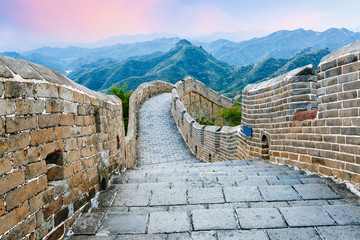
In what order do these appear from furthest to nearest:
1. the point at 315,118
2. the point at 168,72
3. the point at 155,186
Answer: the point at 168,72 → the point at 315,118 → the point at 155,186

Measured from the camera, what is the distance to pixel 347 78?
10.9ft

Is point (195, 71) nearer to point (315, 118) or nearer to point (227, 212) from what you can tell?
point (315, 118)

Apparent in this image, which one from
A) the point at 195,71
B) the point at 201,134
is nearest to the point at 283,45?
the point at 195,71

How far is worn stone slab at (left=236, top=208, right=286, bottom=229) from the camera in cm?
234

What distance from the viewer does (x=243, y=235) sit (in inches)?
86.4

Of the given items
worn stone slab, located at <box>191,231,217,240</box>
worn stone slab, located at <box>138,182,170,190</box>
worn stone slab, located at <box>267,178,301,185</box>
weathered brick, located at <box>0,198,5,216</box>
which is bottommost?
worn stone slab, located at <box>191,231,217,240</box>

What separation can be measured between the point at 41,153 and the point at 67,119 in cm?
57

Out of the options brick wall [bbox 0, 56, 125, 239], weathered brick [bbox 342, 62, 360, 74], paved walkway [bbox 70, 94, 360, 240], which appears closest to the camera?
brick wall [bbox 0, 56, 125, 239]

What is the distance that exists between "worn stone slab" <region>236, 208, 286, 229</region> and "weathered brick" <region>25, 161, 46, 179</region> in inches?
69.5

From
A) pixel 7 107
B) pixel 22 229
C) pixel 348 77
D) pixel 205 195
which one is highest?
pixel 348 77

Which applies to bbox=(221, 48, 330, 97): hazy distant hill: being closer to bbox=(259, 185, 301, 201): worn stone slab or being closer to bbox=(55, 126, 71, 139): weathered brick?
bbox=(259, 185, 301, 201): worn stone slab

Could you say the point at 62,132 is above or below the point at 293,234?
above

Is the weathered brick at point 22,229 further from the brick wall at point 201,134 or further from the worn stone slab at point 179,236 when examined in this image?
the brick wall at point 201,134

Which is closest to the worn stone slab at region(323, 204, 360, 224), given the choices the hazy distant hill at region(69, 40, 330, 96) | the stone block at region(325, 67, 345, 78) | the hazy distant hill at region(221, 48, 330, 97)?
the stone block at region(325, 67, 345, 78)
